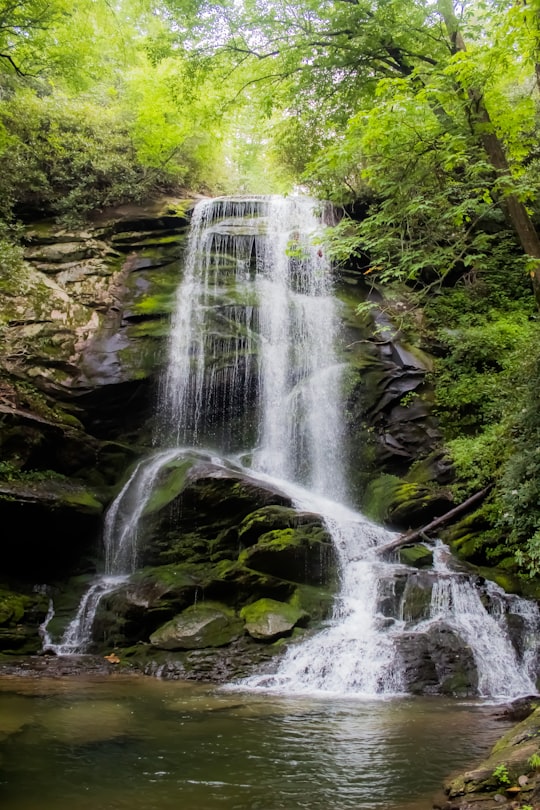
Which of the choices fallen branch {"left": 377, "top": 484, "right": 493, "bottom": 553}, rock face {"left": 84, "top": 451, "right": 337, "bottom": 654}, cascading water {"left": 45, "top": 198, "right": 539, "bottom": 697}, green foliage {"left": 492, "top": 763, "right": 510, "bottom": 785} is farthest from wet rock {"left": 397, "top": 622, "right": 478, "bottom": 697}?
green foliage {"left": 492, "top": 763, "right": 510, "bottom": 785}

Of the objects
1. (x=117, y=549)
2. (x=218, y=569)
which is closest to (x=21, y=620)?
(x=117, y=549)

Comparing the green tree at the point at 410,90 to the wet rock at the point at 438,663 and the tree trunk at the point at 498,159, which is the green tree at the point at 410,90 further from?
the wet rock at the point at 438,663

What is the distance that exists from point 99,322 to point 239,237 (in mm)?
5299

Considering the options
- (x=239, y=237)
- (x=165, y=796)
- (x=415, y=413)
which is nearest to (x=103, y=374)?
(x=239, y=237)

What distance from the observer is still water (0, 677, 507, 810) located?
3914 mm

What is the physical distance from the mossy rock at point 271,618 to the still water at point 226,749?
1.87 m

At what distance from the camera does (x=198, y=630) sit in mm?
9141

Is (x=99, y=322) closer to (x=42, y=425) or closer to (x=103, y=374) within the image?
(x=103, y=374)

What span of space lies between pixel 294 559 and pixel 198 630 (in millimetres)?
2120

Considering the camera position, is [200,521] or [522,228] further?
[200,521]

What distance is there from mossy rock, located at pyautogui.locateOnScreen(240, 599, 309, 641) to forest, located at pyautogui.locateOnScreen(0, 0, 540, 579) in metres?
3.73

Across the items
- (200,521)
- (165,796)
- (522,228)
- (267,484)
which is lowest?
(165,796)

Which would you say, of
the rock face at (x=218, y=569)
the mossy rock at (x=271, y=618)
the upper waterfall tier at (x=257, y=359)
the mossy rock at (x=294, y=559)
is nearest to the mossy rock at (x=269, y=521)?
the rock face at (x=218, y=569)

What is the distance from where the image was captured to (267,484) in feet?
38.5
